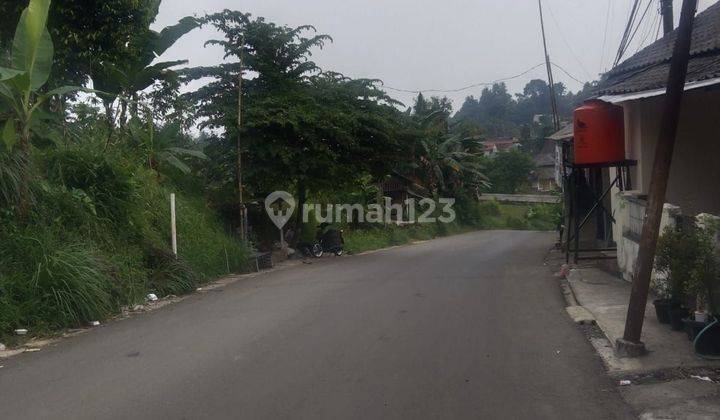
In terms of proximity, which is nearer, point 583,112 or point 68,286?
point 68,286

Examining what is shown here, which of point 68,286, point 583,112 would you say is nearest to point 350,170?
point 583,112

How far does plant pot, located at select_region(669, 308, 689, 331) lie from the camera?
27.5ft

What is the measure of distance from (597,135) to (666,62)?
181cm

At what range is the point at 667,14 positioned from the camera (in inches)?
772

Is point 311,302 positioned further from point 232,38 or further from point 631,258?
point 232,38

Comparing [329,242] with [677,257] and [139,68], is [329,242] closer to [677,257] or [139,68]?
[139,68]

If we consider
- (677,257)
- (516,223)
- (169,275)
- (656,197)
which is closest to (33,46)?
(169,275)

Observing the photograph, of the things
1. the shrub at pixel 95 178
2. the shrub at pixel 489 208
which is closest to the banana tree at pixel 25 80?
the shrub at pixel 95 178

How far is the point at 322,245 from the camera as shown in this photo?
24844mm

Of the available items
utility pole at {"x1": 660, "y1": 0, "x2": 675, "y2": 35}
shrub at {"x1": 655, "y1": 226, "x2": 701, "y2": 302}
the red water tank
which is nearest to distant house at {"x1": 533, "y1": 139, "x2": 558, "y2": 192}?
utility pole at {"x1": 660, "y1": 0, "x2": 675, "y2": 35}

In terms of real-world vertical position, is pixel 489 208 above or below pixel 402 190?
below

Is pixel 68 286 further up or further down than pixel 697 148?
further down

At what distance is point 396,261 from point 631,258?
29.0ft

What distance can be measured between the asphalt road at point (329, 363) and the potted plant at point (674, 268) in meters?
1.11
